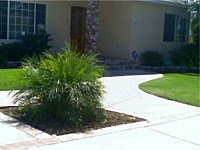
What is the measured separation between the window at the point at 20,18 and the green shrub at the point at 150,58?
5282mm

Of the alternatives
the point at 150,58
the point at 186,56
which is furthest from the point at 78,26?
the point at 186,56

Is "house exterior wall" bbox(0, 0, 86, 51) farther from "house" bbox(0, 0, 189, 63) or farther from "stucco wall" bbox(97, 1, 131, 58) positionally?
"stucco wall" bbox(97, 1, 131, 58)

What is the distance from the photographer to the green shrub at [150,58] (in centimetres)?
1827

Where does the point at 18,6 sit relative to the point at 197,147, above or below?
above

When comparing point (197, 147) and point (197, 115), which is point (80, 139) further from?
point (197, 115)

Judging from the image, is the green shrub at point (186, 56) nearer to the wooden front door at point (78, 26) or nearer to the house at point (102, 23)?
the house at point (102, 23)

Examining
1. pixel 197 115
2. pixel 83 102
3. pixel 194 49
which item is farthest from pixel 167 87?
pixel 194 49

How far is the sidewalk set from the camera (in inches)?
223

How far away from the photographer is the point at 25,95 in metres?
7.01

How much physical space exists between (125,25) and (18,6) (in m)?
5.20

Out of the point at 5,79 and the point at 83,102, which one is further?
the point at 5,79

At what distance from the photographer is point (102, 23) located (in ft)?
61.8

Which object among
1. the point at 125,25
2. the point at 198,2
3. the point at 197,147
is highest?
the point at 198,2

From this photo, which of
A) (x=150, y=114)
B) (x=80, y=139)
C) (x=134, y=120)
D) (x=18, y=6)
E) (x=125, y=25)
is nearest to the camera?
(x=80, y=139)
